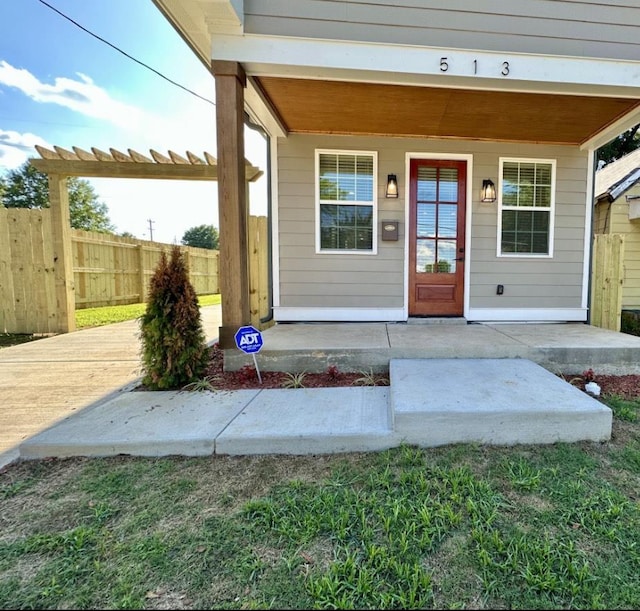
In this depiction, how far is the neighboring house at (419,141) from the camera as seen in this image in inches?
123

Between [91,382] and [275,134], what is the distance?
3.55 meters

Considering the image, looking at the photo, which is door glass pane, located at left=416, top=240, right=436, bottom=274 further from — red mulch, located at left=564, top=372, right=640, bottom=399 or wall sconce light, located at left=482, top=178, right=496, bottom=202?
red mulch, located at left=564, top=372, right=640, bottom=399

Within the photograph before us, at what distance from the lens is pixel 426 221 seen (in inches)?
190

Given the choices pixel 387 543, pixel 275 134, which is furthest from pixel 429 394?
pixel 275 134

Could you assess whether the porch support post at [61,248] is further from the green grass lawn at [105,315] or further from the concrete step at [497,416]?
the concrete step at [497,416]

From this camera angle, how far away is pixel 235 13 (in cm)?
288

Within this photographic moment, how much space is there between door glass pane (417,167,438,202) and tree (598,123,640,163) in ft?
48.6

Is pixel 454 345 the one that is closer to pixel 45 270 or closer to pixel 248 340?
pixel 248 340

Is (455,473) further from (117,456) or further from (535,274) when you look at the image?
(535,274)

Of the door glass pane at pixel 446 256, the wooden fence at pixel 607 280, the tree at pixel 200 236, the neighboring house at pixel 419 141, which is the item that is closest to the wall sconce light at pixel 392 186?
the neighboring house at pixel 419 141

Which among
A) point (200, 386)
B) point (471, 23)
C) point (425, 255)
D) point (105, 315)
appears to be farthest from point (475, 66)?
point (105, 315)

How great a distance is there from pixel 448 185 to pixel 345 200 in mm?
1439

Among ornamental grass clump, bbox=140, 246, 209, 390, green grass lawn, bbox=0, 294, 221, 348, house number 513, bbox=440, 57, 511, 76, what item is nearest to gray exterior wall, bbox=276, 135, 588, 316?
house number 513, bbox=440, 57, 511, 76

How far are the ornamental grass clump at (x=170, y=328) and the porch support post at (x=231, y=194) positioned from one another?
33 centimetres
